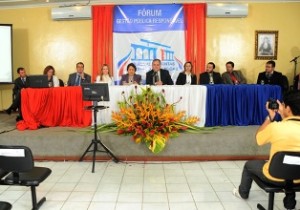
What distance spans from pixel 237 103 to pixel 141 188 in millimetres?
2024

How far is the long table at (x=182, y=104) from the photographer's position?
4125mm

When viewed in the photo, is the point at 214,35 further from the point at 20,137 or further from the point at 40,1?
the point at 20,137

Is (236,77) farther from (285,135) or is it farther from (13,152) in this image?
(13,152)

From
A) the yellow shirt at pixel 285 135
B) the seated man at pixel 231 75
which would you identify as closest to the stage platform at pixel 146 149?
the yellow shirt at pixel 285 135

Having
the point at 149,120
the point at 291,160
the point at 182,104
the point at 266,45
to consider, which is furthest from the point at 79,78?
the point at 291,160

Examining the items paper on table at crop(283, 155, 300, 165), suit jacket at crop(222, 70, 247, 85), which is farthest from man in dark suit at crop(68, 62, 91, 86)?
paper on table at crop(283, 155, 300, 165)

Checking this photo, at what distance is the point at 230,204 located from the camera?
256cm

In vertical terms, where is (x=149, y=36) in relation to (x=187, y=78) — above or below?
above

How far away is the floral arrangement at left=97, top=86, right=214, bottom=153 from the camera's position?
3.59 meters

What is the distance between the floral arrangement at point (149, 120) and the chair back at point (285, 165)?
1762mm

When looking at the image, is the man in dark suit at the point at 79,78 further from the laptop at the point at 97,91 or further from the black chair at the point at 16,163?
the black chair at the point at 16,163

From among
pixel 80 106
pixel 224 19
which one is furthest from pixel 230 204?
pixel 224 19

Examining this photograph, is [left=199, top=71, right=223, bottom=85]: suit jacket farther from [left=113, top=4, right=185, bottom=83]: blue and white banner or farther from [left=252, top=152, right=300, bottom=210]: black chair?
[left=252, top=152, right=300, bottom=210]: black chair

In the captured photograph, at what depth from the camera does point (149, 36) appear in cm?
627
